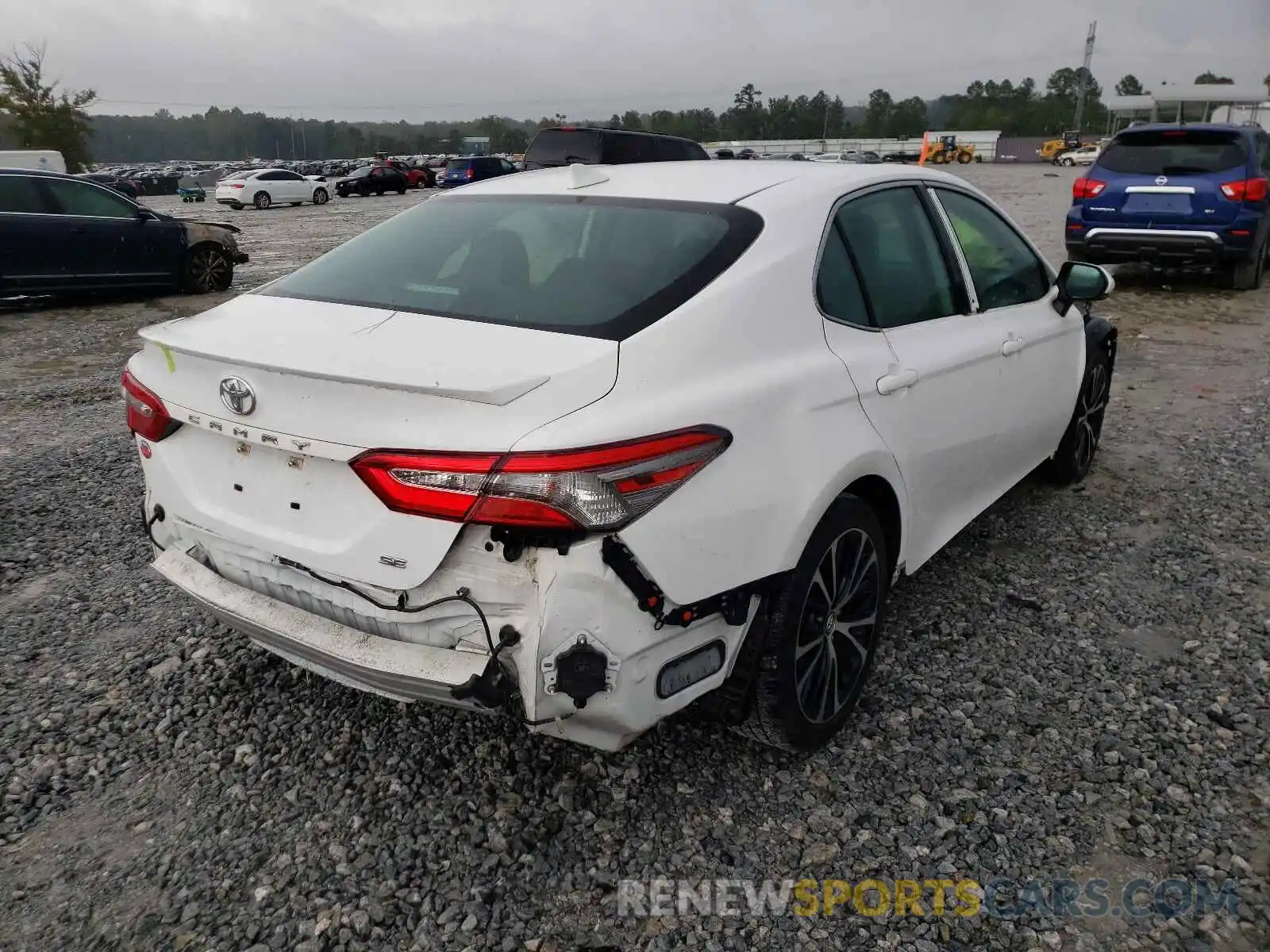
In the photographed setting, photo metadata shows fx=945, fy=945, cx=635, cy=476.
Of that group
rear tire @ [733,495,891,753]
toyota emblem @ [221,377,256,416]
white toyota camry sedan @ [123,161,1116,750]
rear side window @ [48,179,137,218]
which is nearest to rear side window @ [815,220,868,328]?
white toyota camry sedan @ [123,161,1116,750]

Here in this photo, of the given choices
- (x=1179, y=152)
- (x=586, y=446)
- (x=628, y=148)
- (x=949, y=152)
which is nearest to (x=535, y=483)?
(x=586, y=446)

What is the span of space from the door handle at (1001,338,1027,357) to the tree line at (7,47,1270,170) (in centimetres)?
9069

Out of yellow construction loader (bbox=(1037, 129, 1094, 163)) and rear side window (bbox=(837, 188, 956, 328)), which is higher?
yellow construction loader (bbox=(1037, 129, 1094, 163))

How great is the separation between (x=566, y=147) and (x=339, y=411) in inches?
341

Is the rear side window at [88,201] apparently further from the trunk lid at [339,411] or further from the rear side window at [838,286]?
the rear side window at [838,286]

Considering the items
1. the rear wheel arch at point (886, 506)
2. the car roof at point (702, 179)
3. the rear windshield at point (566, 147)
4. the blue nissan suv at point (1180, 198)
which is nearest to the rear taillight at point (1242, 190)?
the blue nissan suv at point (1180, 198)

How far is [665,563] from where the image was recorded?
2.09 metres

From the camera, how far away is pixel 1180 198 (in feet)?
32.7

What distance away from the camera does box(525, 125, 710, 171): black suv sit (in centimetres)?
970

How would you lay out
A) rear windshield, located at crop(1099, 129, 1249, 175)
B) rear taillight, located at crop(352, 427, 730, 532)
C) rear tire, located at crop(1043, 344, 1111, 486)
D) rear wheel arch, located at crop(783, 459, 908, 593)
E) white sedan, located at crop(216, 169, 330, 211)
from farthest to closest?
white sedan, located at crop(216, 169, 330, 211) < rear windshield, located at crop(1099, 129, 1249, 175) < rear tire, located at crop(1043, 344, 1111, 486) < rear wheel arch, located at crop(783, 459, 908, 593) < rear taillight, located at crop(352, 427, 730, 532)

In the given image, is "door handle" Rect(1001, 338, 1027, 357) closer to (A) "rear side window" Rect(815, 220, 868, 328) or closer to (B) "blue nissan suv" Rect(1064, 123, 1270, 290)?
(A) "rear side window" Rect(815, 220, 868, 328)

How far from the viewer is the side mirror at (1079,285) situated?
427cm

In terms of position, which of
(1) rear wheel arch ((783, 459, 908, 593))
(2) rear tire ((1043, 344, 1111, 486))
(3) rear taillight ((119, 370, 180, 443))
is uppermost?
(3) rear taillight ((119, 370, 180, 443))

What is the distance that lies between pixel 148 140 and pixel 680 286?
167 m
